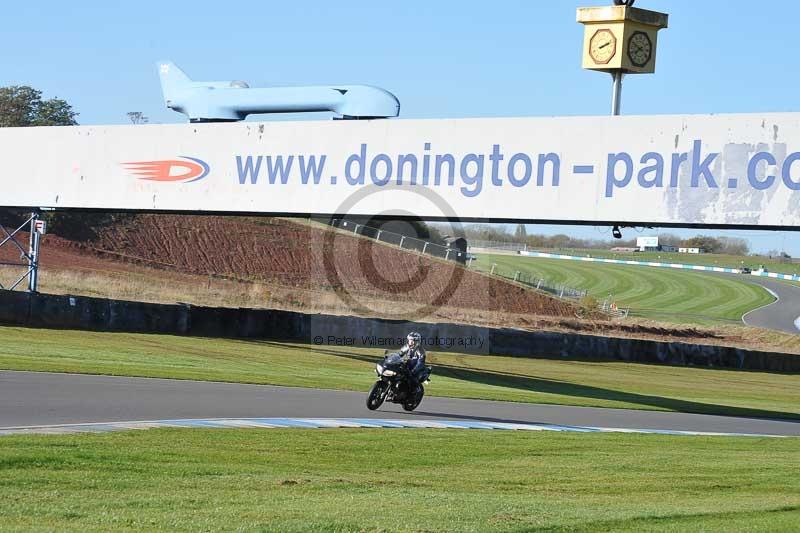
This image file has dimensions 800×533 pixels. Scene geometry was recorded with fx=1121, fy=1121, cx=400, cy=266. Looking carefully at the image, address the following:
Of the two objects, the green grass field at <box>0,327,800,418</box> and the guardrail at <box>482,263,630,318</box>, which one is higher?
the guardrail at <box>482,263,630,318</box>

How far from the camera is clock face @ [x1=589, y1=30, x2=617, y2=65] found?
76.7 ft

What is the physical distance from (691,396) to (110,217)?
49692 millimetres

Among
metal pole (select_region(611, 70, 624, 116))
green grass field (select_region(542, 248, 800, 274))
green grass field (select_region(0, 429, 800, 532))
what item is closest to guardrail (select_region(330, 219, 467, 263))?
metal pole (select_region(611, 70, 624, 116))

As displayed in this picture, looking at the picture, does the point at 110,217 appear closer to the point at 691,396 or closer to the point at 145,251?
the point at 145,251

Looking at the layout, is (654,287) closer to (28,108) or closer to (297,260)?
(297,260)

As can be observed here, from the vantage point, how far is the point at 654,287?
101 meters

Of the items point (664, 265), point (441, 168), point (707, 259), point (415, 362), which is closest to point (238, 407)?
point (415, 362)

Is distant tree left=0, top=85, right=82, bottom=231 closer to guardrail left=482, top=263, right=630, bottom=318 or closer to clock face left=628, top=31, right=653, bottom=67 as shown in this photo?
guardrail left=482, top=263, right=630, bottom=318

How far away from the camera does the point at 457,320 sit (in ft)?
177

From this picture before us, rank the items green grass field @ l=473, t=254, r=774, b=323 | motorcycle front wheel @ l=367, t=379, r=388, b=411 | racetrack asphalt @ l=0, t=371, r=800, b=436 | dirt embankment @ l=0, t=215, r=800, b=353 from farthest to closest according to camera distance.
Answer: green grass field @ l=473, t=254, r=774, b=323, dirt embankment @ l=0, t=215, r=800, b=353, motorcycle front wheel @ l=367, t=379, r=388, b=411, racetrack asphalt @ l=0, t=371, r=800, b=436

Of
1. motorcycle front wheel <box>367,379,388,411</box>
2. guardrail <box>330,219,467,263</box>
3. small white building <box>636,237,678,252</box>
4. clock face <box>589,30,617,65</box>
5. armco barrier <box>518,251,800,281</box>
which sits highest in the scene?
small white building <box>636,237,678,252</box>

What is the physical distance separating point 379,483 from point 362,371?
1891 centimetres

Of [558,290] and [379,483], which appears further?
[558,290]

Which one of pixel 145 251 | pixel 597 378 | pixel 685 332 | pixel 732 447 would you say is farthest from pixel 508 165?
pixel 145 251
